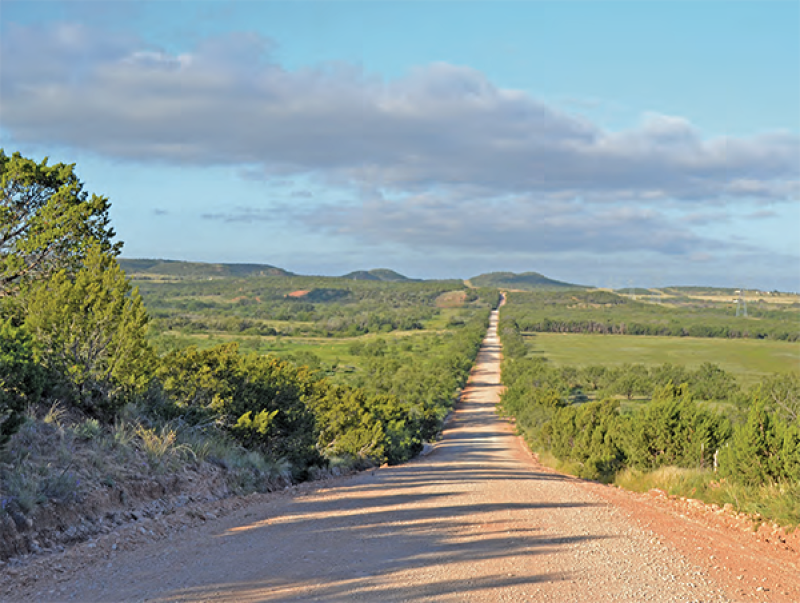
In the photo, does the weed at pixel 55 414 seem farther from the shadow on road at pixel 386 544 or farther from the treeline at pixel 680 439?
the treeline at pixel 680 439

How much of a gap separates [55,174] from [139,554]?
470 inches

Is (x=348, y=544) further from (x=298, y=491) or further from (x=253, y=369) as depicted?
(x=253, y=369)

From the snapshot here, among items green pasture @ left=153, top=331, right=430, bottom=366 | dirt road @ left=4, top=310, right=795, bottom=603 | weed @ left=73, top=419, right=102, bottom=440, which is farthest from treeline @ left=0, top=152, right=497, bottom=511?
green pasture @ left=153, top=331, right=430, bottom=366

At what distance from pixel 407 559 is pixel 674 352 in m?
147

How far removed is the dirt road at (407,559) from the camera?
19.7 ft

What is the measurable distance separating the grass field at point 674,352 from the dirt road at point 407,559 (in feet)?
311

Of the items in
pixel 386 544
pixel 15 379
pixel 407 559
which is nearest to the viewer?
pixel 407 559

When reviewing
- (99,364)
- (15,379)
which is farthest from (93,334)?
(15,379)

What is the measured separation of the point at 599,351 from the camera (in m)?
143

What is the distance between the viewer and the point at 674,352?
14038 centimetres

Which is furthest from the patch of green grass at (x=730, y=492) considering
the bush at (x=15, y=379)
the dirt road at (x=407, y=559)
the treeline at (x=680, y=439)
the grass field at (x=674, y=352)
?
the grass field at (x=674, y=352)

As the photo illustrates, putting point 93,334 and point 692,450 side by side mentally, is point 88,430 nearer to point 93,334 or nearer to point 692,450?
point 93,334

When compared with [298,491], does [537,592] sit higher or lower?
higher

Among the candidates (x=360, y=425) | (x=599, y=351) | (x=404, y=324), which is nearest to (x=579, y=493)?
(x=360, y=425)
